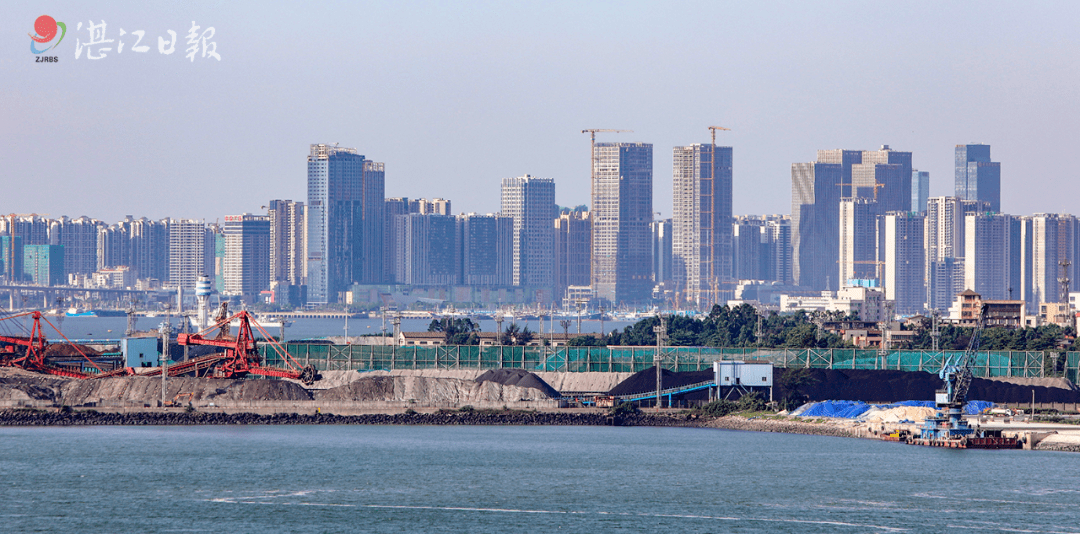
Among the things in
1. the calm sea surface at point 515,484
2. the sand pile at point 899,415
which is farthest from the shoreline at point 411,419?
the calm sea surface at point 515,484

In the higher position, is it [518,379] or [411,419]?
[518,379]

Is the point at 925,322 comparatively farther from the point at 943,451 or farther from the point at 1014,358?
the point at 943,451

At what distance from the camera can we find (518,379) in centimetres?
8569

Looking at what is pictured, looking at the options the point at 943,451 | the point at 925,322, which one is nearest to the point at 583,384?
the point at 943,451

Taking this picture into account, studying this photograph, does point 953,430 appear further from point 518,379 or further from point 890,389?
point 518,379

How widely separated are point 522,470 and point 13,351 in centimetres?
4926

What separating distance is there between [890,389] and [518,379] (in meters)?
21.7

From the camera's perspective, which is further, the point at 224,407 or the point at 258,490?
the point at 224,407

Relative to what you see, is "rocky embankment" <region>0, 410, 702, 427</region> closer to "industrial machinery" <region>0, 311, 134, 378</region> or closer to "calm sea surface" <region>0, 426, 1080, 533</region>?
"calm sea surface" <region>0, 426, 1080, 533</region>

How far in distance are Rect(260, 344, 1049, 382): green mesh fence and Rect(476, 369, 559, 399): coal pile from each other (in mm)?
5128

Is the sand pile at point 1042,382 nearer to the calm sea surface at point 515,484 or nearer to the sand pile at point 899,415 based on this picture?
the sand pile at point 899,415

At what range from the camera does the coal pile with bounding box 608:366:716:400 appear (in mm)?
85250

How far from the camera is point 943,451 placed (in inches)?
2591

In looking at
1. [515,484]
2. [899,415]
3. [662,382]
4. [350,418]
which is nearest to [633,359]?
[662,382]
